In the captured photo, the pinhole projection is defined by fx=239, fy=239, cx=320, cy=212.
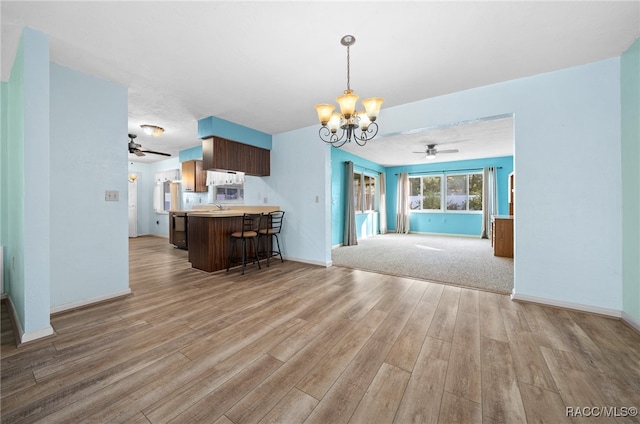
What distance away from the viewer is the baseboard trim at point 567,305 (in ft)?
7.43

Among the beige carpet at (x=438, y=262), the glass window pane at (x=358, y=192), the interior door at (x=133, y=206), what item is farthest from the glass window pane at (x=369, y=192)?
the interior door at (x=133, y=206)

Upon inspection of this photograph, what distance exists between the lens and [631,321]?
2074mm

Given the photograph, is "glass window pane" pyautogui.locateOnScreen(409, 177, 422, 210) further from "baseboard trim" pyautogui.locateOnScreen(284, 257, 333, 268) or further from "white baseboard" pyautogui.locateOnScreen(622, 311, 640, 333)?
"white baseboard" pyautogui.locateOnScreen(622, 311, 640, 333)

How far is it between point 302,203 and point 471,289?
9.53ft

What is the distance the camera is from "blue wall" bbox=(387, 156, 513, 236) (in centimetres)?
724

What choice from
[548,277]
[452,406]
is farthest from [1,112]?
[548,277]

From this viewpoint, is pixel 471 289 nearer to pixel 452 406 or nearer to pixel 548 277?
pixel 548 277

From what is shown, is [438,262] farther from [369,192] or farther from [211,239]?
[369,192]

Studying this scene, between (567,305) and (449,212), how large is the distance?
6.08 metres

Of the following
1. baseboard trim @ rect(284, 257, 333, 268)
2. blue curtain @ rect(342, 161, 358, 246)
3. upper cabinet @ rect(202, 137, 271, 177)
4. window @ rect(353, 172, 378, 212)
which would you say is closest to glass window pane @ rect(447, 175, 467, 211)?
window @ rect(353, 172, 378, 212)

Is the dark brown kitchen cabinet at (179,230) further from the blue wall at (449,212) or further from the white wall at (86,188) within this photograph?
the blue wall at (449,212)

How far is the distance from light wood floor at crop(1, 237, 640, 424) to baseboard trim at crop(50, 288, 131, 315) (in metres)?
0.13

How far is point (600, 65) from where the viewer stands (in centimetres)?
233

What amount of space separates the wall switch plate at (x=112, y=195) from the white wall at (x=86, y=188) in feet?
0.11
